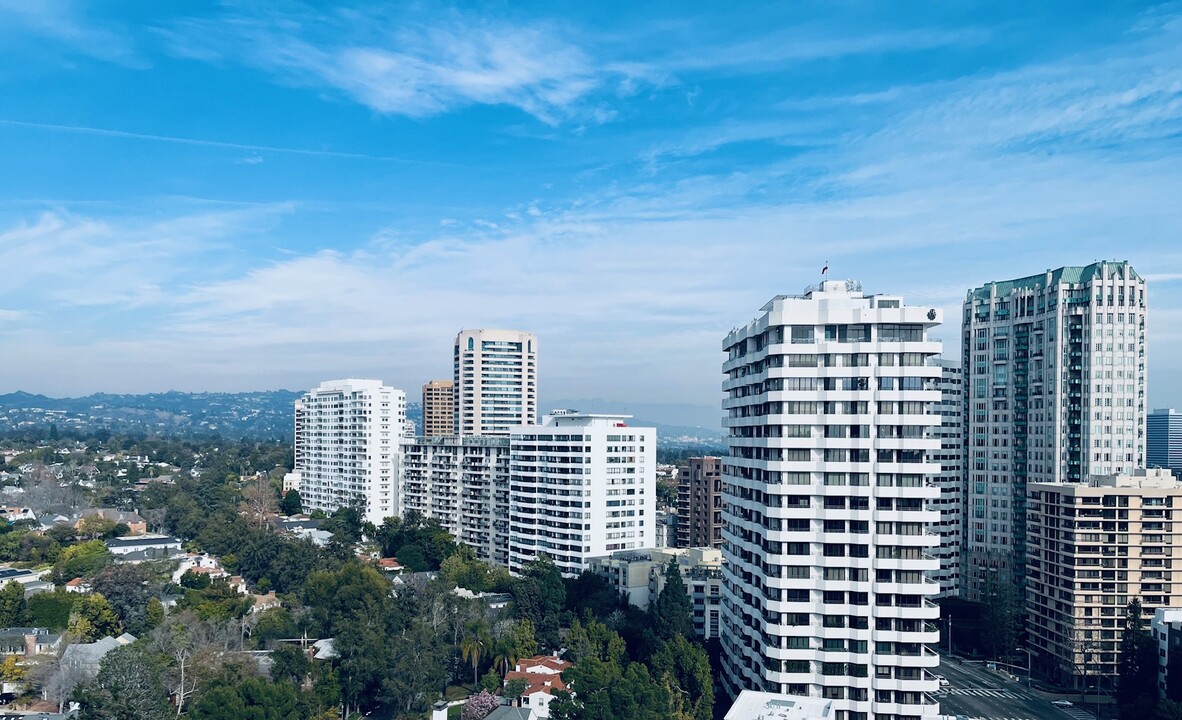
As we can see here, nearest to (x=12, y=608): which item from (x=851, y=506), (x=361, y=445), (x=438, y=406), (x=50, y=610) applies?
(x=50, y=610)

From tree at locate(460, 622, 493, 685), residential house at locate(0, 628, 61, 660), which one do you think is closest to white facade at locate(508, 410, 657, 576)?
tree at locate(460, 622, 493, 685)

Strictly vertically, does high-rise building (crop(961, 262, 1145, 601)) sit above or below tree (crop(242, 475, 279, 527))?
above

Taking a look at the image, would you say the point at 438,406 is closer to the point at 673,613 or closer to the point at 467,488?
the point at 467,488

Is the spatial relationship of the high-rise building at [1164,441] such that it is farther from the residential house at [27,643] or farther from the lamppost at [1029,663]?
the residential house at [27,643]

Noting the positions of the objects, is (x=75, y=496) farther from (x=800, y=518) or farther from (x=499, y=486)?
(x=800, y=518)

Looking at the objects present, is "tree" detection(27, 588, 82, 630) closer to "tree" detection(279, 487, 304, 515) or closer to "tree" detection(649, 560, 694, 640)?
"tree" detection(649, 560, 694, 640)

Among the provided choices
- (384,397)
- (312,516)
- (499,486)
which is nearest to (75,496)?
(312,516)

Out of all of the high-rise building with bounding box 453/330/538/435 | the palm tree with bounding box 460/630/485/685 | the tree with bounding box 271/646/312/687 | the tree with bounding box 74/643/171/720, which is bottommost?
the palm tree with bounding box 460/630/485/685
